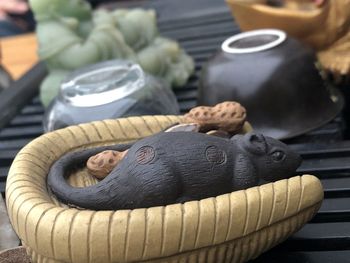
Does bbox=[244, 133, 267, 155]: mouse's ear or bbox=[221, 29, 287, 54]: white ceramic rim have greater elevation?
bbox=[244, 133, 267, 155]: mouse's ear

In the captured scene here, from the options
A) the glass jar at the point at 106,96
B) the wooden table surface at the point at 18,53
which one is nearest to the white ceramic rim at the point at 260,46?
the glass jar at the point at 106,96

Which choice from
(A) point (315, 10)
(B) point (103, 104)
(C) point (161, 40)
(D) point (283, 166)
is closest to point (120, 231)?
(D) point (283, 166)

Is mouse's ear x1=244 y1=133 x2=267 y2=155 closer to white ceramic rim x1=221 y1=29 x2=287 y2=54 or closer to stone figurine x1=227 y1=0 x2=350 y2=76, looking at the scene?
white ceramic rim x1=221 y1=29 x2=287 y2=54

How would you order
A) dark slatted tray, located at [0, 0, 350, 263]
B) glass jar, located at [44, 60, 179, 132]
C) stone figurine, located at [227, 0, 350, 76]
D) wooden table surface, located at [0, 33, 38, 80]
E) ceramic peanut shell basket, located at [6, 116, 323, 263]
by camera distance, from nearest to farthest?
ceramic peanut shell basket, located at [6, 116, 323, 263], dark slatted tray, located at [0, 0, 350, 263], glass jar, located at [44, 60, 179, 132], stone figurine, located at [227, 0, 350, 76], wooden table surface, located at [0, 33, 38, 80]

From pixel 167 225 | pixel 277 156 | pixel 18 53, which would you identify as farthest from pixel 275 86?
pixel 18 53

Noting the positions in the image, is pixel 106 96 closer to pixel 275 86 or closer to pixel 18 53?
pixel 275 86

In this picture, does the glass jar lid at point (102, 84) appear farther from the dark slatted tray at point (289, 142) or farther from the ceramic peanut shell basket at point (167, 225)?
the ceramic peanut shell basket at point (167, 225)

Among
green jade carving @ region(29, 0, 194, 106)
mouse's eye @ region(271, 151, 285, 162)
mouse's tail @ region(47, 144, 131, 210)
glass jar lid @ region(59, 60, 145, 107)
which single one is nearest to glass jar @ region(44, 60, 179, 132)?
glass jar lid @ region(59, 60, 145, 107)
